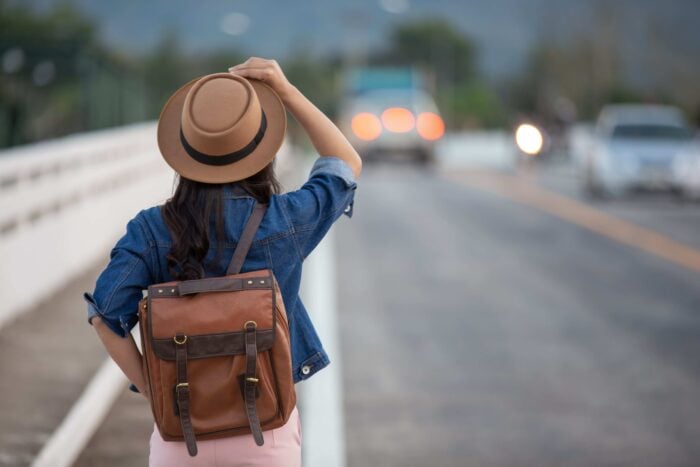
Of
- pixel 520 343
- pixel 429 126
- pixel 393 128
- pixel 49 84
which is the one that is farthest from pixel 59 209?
pixel 429 126

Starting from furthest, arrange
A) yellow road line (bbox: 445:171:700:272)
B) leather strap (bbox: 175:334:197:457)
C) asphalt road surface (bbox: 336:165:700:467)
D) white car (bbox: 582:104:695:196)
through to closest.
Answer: white car (bbox: 582:104:695:196)
yellow road line (bbox: 445:171:700:272)
asphalt road surface (bbox: 336:165:700:467)
leather strap (bbox: 175:334:197:457)

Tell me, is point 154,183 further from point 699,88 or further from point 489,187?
point 699,88

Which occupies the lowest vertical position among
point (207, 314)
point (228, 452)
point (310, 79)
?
point (228, 452)

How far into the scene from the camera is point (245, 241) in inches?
120

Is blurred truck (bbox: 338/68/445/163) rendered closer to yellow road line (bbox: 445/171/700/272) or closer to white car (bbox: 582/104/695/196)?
yellow road line (bbox: 445/171/700/272)

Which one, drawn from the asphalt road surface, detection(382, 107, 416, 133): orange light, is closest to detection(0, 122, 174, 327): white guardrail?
the asphalt road surface

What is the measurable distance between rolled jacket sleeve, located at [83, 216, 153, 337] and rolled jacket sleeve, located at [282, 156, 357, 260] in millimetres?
348

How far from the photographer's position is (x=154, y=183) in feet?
61.1

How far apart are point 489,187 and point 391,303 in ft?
54.8

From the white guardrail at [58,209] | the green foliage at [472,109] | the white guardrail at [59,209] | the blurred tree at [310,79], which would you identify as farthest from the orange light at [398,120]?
the green foliage at [472,109]

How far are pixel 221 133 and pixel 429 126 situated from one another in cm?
3197

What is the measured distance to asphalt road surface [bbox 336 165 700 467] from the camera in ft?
22.0

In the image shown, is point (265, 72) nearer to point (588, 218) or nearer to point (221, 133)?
point (221, 133)

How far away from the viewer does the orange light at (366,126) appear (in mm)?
33594
